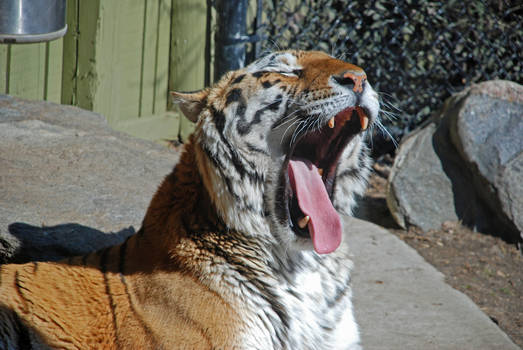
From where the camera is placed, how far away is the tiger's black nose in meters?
2.78

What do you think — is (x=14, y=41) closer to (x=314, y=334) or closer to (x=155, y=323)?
(x=155, y=323)

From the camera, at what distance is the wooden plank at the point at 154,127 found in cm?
632

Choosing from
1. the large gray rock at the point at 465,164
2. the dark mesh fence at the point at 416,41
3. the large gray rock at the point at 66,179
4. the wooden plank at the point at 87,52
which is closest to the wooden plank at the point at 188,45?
the dark mesh fence at the point at 416,41

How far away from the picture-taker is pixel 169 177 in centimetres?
302

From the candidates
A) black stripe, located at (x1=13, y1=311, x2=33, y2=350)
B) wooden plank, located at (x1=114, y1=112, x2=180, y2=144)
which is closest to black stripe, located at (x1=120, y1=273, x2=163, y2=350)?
black stripe, located at (x1=13, y1=311, x2=33, y2=350)

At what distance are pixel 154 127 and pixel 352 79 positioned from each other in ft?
13.5

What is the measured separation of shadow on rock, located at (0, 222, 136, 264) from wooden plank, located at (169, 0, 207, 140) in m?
3.17

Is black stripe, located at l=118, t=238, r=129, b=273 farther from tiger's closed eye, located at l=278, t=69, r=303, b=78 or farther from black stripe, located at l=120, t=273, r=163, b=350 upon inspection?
tiger's closed eye, located at l=278, t=69, r=303, b=78

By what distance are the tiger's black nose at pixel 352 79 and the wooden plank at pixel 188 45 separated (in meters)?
4.00

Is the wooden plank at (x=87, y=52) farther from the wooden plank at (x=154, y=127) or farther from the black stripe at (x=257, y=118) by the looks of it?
the black stripe at (x=257, y=118)

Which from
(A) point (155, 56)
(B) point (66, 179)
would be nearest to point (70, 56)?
(A) point (155, 56)

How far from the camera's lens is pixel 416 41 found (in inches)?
300

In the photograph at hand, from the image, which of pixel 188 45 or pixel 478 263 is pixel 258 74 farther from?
pixel 188 45

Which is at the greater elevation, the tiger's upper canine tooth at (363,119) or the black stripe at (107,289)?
the tiger's upper canine tooth at (363,119)
